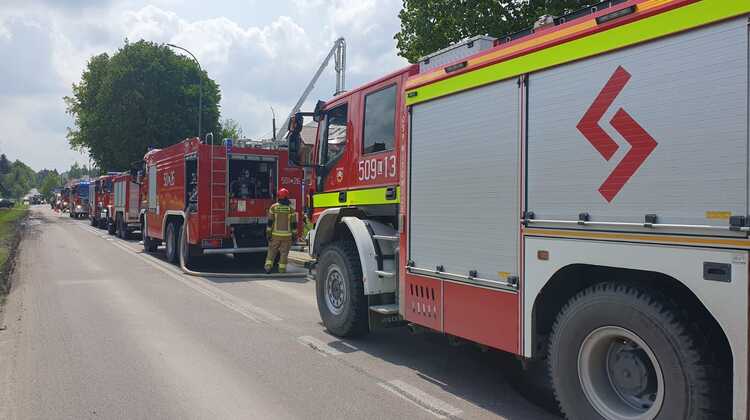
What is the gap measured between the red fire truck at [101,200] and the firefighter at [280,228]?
16.3 metres

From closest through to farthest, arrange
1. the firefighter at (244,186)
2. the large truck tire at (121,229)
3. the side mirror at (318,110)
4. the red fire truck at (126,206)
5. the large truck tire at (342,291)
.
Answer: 1. the large truck tire at (342,291)
2. the side mirror at (318,110)
3. the firefighter at (244,186)
4. the red fire truck at (126,206)
5. the large truck tire at (121,229)

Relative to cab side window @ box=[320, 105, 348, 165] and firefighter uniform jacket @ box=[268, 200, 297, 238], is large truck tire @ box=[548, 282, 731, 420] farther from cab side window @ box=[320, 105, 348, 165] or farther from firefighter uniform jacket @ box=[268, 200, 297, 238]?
firefighter uniform jacket @ box=[268, 200, 297, 238]

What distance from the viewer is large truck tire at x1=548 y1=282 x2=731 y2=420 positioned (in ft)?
9.78

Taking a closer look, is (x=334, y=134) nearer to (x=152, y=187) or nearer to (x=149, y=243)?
(x=152, y=187)

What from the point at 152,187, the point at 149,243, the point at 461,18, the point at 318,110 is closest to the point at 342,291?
the point at 318,110

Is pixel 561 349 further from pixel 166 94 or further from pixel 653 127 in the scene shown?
pixel 166 94

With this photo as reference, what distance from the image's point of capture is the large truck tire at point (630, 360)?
2980 millimetres

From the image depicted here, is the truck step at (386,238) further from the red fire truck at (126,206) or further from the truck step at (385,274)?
the red fire truck at (126,206)

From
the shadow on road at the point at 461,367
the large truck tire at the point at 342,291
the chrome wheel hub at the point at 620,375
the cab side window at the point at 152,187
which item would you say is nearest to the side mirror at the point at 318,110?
the large truck tire at the point at 342,291

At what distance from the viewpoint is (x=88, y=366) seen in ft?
17.8

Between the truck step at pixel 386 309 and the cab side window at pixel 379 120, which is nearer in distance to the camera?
the truck step at pixel 386 309

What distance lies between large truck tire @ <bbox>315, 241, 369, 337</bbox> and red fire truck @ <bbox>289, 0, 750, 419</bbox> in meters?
0.76

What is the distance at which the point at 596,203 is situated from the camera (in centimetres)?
349

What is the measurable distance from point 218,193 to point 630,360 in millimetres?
10205
